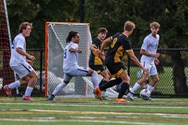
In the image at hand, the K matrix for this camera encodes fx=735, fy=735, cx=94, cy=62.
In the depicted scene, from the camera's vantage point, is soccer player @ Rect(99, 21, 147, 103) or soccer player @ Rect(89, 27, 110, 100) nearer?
soccer player @ Rect(99, 21, 147, 103)

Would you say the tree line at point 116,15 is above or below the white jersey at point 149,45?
above

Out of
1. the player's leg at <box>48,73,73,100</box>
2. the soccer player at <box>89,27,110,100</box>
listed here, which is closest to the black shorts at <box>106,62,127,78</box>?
the player's leg at <box>48,73,73,100</box>

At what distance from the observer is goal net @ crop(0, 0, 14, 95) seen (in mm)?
24203

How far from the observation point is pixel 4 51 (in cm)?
2450

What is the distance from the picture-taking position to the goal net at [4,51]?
24.2 m

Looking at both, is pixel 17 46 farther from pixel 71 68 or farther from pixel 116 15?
pixel 116 15

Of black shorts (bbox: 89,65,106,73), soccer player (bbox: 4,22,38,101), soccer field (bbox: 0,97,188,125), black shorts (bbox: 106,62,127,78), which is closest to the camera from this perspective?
soccer field (bbox: 0,97,188,125)

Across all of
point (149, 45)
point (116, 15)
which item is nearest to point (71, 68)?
point (149, 45)

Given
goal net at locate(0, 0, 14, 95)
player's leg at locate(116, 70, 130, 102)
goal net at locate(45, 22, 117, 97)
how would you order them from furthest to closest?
goal net at locate(0, 0, 14, 95) < goal net at locate(45, 22, 117, 97) < player's leg at locate(116, 70, 130, 102)

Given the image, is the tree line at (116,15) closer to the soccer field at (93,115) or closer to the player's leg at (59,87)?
the player's leg at (59,87)

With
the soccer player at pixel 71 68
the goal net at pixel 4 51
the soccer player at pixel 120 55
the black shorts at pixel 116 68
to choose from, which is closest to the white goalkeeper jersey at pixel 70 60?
the soccer player at pixel 71 68

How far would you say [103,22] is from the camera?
118ft

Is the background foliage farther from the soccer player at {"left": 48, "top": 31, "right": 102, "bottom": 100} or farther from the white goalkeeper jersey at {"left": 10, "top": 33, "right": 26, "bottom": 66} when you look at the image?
the white goalkeeper jersey at {"left": 10, "top": 33, "right": 26, "bottom": 66}

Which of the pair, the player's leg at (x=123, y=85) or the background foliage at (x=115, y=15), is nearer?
the player's leg at (x=123, y=85)
